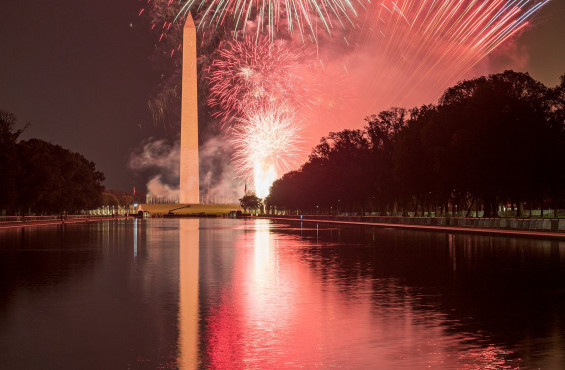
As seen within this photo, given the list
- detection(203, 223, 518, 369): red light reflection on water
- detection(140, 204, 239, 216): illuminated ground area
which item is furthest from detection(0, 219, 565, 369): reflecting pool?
detection(140, 204, 239, 216): illuminated ground area

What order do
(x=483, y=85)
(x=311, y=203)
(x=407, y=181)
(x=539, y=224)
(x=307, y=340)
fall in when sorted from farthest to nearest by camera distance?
(x=311, y=203)
(x=407, y=181)
(x=483, y=85)
(x=539, y=224)
(x=307, y=340)

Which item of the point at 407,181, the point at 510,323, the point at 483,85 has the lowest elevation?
the point at 510,323

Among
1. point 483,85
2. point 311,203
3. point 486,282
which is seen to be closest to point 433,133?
point 483,85

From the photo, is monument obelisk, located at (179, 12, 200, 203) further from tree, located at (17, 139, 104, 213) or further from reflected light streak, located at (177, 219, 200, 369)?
reflected light streak, located at (177, 219, 200, 369)

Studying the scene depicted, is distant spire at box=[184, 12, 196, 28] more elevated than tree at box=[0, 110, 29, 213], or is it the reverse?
distant spire at box=[184, 12, 196, 28]

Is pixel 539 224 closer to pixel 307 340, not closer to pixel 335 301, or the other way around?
pixel 335 301

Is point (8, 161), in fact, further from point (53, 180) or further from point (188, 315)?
point (188, 315)

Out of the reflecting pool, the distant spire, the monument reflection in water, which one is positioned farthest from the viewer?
the distant spire
